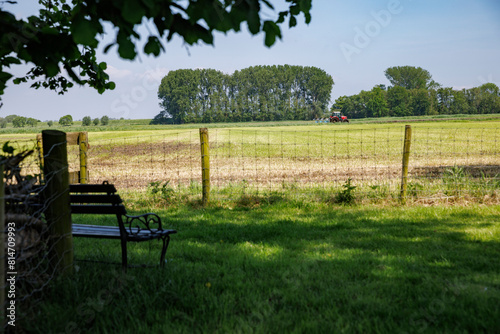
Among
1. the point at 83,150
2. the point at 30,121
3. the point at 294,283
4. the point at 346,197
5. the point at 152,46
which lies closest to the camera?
the point at 152,46

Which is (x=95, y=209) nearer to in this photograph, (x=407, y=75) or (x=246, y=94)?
(x=246, y=94)

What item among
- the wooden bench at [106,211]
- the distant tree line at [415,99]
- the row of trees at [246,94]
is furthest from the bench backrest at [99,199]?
the distant tree line at [415,99]

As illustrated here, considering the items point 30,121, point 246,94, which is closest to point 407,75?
point 246,94

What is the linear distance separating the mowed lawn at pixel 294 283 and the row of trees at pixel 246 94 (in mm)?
100177

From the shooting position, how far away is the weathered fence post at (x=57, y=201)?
12.4 ft

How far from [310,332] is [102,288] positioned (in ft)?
6.45

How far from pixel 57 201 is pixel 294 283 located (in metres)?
2.46

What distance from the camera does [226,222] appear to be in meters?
7.11

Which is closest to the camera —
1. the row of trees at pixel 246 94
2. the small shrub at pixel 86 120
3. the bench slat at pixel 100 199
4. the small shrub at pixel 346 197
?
the bench slat at pixel 100 199

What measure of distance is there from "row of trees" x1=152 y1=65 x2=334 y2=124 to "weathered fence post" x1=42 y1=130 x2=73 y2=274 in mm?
101585

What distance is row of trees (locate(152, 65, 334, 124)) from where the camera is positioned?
10650cm

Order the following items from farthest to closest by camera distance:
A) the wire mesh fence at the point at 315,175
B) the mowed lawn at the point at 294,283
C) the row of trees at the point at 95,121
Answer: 1. the row of trees at the point at 95,121
2. the wire mesh fence at the point at 315,175
3. the mowed lawn at the point at 294,283

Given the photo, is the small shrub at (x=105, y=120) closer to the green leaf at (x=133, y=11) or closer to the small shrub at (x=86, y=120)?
the small shrub at (x=86, y=120)

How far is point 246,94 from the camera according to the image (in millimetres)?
113500
